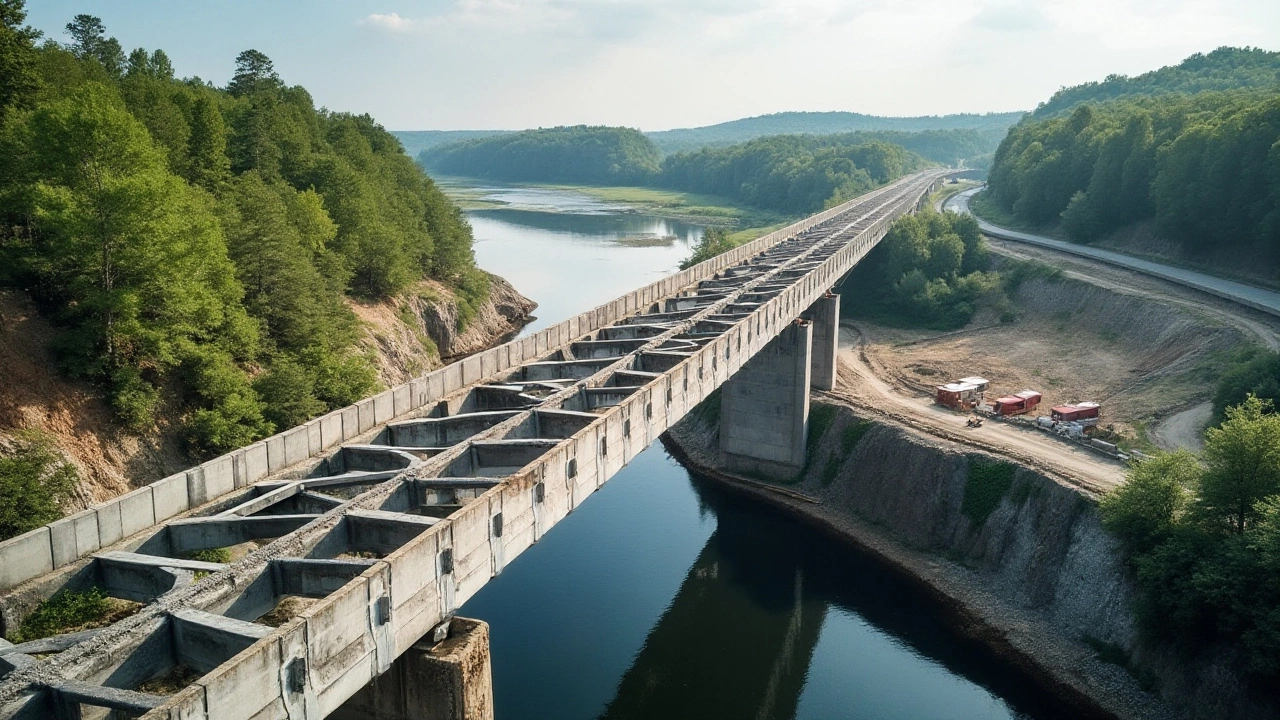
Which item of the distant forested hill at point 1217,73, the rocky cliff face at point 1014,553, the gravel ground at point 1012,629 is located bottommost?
the gravel ground at point 1012,629

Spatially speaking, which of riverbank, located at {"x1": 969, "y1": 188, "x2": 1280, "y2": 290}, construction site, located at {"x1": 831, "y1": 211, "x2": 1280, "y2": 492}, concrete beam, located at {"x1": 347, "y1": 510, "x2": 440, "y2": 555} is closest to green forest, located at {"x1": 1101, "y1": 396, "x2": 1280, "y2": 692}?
construction site, located at {"x1": 831, "y1": 211, "x2": 1280, "y2": 492}

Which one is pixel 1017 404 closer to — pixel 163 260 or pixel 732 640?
pixel 732 640

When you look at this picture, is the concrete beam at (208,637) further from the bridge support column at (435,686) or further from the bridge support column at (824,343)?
the bridge support column at (824,343)

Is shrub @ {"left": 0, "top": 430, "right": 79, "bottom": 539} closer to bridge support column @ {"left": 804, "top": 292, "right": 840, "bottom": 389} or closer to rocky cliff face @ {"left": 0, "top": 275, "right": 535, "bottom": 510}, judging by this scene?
rocky cliff face @ {"left": 0, "top": 275, "right": 535, "bottom": 510}

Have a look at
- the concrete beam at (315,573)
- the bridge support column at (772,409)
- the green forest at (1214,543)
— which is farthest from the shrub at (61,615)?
the bridge support column at (772,409)

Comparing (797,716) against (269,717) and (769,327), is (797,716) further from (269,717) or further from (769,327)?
(269,717)

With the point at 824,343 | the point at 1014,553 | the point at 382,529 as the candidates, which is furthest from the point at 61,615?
the point at 824,343
